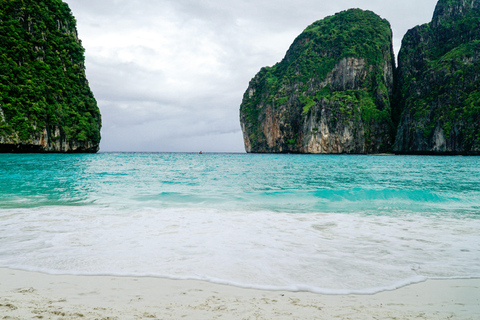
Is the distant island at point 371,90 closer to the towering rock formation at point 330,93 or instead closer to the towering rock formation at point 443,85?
the towering rock formation at point 443,85

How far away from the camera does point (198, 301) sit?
106 inches

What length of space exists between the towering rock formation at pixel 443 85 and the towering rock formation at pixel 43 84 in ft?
310

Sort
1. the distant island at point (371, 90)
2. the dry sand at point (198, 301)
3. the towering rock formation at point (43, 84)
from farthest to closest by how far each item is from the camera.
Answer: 1. the distant island at point (371, 90)
2. the towering rock formation at point (43, 84)
3. the dry sand at point (198, 301)

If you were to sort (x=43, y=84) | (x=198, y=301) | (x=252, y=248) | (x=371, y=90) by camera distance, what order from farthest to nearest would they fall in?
(x=371, y=90)
(x=43, y=84)
(x=252, y=248)
(x=198, y=301)

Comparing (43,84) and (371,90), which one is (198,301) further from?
(371,90)

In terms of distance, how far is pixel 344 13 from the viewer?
137750 mm

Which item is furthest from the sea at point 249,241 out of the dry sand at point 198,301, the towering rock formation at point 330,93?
the towering rock formation at point 330,93

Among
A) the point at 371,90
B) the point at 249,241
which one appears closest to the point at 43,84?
the point at 249,241

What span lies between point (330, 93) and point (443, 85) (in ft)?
137

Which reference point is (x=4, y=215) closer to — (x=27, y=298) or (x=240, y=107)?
(x=27, y=298)

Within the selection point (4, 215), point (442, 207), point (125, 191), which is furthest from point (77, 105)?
point (442, 207)

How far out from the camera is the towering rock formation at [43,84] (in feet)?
156

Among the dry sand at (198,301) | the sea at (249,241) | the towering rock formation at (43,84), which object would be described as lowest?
the sea at (249,241)

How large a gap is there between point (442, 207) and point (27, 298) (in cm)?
1140
